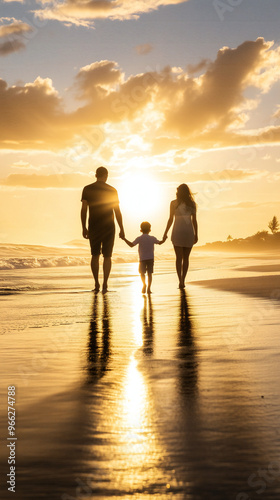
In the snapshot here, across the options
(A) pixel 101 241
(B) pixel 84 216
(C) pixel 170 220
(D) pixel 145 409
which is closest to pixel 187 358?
(D) pixel 145 409

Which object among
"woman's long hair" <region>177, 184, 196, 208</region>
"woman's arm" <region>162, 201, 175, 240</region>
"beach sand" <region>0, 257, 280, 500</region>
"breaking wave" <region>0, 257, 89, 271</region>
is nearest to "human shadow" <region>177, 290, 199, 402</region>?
"beach sand" <region>0, 257, 280, 500</region>

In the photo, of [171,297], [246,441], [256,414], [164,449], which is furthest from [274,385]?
[171,297]

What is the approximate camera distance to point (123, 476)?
6.47 ft

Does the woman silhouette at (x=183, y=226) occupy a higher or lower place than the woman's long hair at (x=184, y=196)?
lower

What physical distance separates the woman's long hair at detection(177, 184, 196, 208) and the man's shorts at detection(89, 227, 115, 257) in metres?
1.85

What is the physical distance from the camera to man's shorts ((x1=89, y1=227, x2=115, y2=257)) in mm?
10477

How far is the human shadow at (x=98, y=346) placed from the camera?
12.0 feet

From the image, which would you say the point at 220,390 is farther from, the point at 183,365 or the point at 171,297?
the point at 171,297

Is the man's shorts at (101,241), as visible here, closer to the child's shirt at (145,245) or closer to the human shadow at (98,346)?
the child's shirt at (145,245)

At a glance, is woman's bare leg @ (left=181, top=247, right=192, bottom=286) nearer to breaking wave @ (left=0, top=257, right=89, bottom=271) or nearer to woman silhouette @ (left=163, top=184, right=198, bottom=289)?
woman silhouette @ (left=163, top=184, right=198, bottom=289)

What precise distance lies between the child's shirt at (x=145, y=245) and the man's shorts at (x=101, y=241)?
88cm

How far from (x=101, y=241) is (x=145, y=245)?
3.67 feet

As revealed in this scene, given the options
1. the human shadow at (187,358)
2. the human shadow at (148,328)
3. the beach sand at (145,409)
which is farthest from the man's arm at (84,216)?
the beach sand at (145,409)

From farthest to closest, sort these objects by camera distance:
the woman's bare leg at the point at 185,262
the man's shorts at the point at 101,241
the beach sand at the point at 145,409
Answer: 1. the woman's bare leg at the point at 185,262
2. the man's shorts at the point at 101,241
3. the beach sand at the point at 145,409
